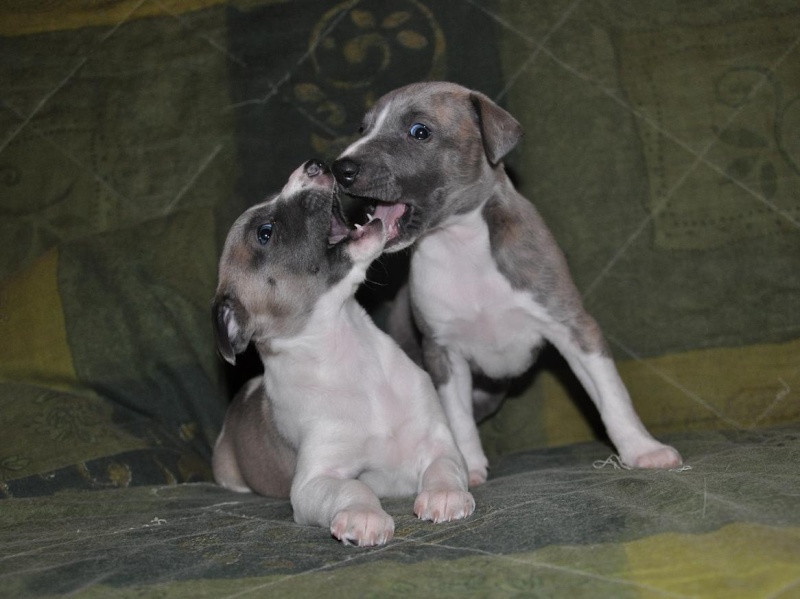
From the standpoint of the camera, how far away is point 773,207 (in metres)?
4.71

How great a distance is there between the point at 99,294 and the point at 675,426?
2995mm

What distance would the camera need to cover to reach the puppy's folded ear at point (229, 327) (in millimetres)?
3627

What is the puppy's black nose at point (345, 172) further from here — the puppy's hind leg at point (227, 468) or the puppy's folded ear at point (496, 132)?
the puppy's hind leg at point (227, 468)

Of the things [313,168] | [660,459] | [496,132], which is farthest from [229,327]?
[660,459]

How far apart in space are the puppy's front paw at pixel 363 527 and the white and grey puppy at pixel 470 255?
1.20 metres

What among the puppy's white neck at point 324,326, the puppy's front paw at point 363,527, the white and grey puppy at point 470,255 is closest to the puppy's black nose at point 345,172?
the white and grey puppy at point 470,255

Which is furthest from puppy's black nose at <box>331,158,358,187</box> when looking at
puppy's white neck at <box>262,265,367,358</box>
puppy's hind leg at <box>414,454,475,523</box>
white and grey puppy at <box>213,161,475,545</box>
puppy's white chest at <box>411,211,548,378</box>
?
puppy's hind leg at <box>414,454,475,523</box>

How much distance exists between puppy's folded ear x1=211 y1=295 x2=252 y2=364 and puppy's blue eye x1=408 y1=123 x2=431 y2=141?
994 mm

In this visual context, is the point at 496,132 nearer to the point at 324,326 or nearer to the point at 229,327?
the point at 324,326

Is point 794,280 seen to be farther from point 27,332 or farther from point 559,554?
point 27,332

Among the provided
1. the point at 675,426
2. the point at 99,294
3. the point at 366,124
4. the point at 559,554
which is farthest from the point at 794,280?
the point at 99,294

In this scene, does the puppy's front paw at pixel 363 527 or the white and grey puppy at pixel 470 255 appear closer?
the puppy's front paw at pixel 363 527

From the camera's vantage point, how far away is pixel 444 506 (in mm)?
3076

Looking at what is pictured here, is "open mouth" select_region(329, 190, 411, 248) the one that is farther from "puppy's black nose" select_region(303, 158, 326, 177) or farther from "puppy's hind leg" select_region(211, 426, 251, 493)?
"puppy's hind leg" select_region(211, 426, 251, 493)
